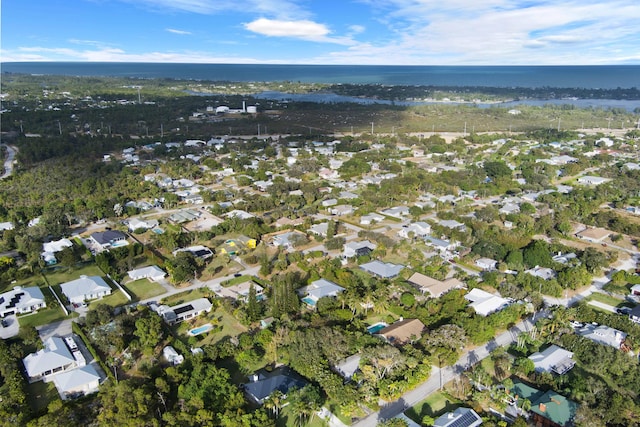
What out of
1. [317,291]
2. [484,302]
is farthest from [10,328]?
[484,302]

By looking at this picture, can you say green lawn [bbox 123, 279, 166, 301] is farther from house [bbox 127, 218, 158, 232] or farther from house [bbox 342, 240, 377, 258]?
house [bbox 342, 240, 377, 258]

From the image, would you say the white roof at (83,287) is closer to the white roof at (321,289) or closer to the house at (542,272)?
the white roof at (321,289)

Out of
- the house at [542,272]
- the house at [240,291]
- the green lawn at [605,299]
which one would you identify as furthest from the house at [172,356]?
the green lawn at [605,299]

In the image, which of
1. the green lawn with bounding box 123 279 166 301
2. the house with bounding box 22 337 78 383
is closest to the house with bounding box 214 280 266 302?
the green lawn with bounding box 123 279 166 301

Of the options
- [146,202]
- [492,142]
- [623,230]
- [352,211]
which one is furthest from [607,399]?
[492,142]

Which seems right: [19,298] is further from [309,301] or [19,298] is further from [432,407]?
[432,407]

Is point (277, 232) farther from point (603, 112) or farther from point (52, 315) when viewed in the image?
point (603, 112)

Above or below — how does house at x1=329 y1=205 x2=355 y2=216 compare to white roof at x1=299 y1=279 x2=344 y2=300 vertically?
above
